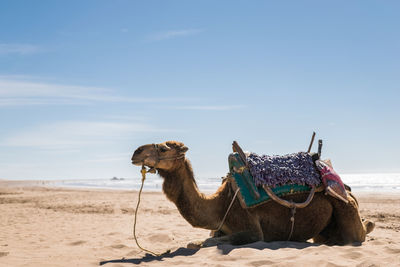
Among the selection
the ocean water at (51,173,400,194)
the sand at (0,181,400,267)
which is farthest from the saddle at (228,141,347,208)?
the ocean water at (51,173,400,194)

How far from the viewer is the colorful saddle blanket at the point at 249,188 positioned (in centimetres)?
595

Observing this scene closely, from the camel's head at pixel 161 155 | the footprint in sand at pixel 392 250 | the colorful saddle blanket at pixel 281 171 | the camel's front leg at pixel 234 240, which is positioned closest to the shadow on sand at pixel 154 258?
the camel's front leg at pixel 234 240

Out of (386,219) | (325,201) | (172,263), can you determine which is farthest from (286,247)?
(386,219)

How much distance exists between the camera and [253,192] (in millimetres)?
5996

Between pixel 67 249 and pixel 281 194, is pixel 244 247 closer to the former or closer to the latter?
pixel 281 194

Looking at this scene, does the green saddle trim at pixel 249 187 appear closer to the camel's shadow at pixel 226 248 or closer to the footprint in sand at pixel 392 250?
the camel's shadow at pixel 226 248

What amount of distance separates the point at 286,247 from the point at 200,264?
4.50ft

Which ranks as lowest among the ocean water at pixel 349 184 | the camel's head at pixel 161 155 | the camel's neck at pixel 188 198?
the ocean water at pixel 349 184

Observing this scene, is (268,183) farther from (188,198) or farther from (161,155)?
(161,155)

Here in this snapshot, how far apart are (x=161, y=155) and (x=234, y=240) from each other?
1540 millimetres

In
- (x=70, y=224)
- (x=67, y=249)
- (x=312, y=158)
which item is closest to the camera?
(x=312, y=158)

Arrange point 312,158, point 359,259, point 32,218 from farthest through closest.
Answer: point 32,218 → point 312,158 → point 359,259

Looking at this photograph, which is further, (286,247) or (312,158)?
(312,158)

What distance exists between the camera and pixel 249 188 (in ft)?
19.9
